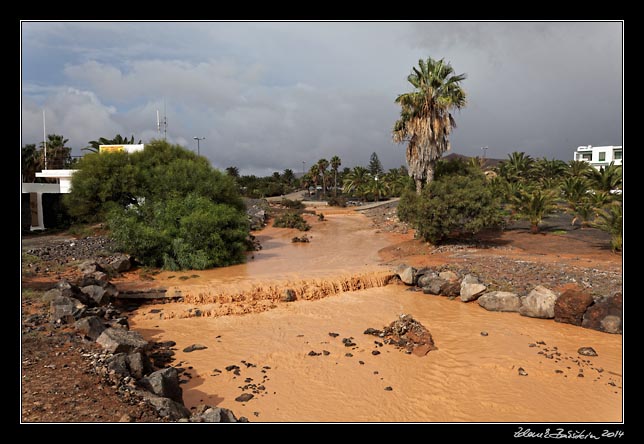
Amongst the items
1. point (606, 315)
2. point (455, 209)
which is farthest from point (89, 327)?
point (455, 209)

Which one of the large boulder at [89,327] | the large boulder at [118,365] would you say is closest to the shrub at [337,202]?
the large boulder at [89,327]

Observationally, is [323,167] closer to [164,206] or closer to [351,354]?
[164,206]

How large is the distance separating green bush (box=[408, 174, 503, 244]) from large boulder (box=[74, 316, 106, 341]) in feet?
56.7

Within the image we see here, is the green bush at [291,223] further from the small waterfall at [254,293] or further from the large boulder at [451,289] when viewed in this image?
the large boulder at [451,289]

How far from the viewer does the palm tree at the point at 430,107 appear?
27453 millimetres

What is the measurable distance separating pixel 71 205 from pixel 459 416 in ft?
87.0

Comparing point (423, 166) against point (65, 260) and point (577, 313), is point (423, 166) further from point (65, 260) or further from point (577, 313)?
point (65, 260)

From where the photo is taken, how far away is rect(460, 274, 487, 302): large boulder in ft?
46.0

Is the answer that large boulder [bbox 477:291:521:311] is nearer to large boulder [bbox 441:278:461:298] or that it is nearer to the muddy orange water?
the muddy orange water

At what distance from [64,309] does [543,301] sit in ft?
44.5

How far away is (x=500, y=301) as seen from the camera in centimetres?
1319

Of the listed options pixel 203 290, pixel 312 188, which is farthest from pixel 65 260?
pixel 312 188

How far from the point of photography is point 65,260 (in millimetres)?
17688

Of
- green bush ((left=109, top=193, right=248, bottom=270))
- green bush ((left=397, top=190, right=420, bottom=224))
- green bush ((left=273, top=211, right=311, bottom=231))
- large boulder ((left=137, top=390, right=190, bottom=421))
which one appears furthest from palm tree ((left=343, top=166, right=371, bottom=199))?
large boulder ((left=137, top=390, right=190, bottom=421))
